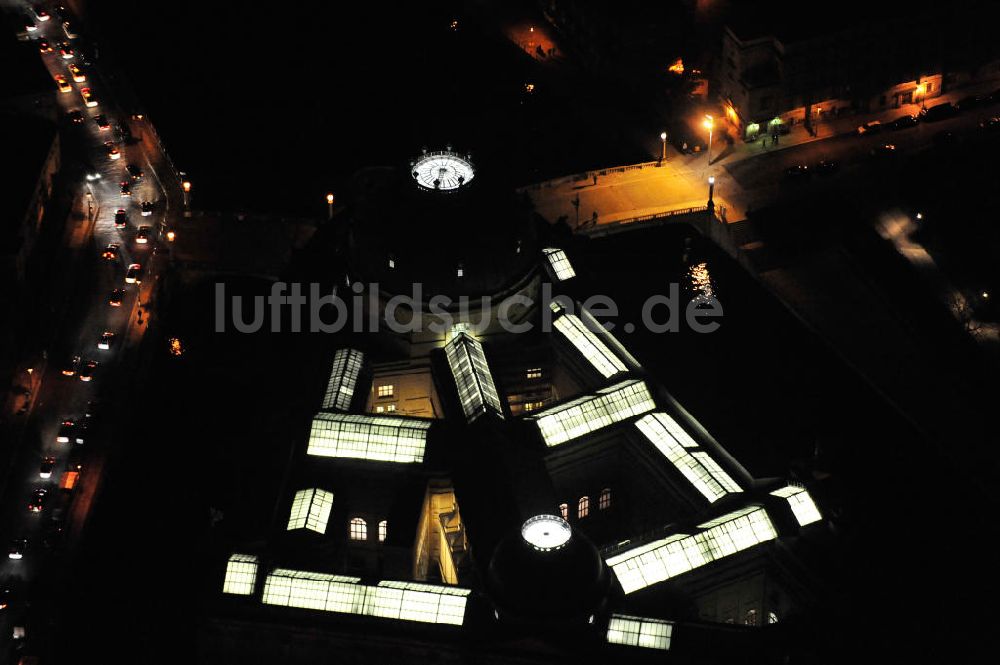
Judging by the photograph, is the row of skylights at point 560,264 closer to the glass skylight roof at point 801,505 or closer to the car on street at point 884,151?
the glass skylight roof at point 801,505

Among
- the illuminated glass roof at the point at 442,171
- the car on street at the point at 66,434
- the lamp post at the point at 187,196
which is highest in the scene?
the lamp post at the point at 187,196

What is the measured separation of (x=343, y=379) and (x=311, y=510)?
16.5 m

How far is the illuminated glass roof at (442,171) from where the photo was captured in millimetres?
140125

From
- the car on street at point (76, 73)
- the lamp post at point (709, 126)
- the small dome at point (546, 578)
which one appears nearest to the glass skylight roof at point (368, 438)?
the small dome at point (546, 578)

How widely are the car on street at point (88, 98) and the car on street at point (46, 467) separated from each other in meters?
64.5

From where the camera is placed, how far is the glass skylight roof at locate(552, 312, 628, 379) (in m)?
141

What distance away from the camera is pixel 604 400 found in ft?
444

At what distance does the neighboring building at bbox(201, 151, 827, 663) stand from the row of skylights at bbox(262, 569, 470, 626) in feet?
0.55

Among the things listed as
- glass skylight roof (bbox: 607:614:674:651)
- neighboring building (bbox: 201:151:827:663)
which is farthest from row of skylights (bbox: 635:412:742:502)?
glass skylight roof (bbox: 607:614:674:651)

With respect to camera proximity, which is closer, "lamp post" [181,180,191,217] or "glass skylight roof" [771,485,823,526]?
"glass skylight roof" [771,485,823,526]

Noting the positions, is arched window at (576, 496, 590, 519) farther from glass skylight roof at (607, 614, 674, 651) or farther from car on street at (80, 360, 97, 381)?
car on street at (80, 360, 97, 381)

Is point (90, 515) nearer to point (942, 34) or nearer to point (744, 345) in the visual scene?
point (744, 345)

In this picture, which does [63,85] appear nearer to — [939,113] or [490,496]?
[490,496]

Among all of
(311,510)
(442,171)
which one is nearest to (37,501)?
(311,510)
